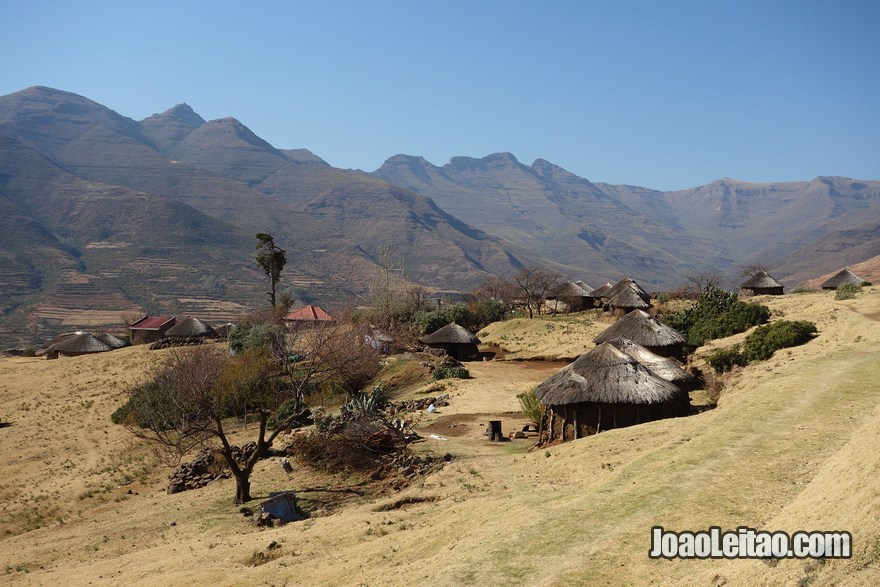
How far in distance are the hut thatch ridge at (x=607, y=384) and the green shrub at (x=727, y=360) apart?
749cm

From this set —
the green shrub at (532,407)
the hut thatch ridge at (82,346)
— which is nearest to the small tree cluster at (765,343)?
the green shrub at (532,407)

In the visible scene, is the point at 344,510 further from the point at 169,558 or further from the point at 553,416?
the point at 553,416

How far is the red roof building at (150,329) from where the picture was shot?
194ft

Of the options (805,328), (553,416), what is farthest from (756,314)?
(553,416)

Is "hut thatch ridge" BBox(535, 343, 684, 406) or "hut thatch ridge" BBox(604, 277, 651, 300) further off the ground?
"hut thatch ridge" BBox(604, 277, 651, 300)

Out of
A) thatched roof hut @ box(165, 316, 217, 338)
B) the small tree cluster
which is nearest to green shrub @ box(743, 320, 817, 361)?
the small tree cluster

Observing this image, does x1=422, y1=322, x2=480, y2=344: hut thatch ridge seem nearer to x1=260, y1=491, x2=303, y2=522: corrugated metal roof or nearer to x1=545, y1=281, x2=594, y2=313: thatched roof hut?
x1=545, y1=281, x2=594, y2=313: thatched roof hut

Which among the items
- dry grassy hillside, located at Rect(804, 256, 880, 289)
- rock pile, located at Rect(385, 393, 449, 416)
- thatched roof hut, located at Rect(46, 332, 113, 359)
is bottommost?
thatched roof hut, located at Rect(46, 332, 113, 359)

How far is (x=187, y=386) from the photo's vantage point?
2417cm

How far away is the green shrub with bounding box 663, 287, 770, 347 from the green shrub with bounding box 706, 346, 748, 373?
675cm

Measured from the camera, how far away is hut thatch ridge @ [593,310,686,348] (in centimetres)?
3053

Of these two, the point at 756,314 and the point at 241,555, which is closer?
the point at 241,555

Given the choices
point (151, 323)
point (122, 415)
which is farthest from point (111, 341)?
point (122, 415)

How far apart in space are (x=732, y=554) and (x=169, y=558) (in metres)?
10.4
